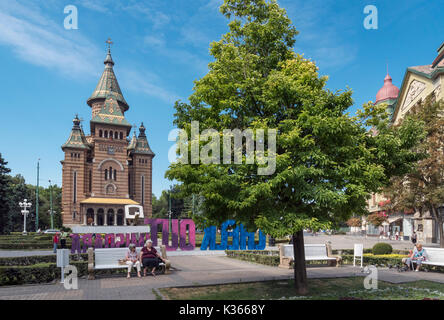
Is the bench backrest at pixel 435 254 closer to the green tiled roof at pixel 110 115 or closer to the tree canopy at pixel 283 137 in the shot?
the tree canopy at pixel 283 137

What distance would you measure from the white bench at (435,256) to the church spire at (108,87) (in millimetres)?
66130

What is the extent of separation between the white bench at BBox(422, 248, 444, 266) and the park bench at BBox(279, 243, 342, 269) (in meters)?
3.73

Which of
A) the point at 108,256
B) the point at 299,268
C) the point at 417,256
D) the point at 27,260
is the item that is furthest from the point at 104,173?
the point at 299,268

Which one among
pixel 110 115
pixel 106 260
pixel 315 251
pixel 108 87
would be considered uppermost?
pixel 108 87

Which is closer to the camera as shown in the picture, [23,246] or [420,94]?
[23,246]

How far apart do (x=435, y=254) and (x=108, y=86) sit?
227 feet

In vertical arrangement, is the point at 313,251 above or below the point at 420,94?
below

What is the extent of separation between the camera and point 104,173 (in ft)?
212

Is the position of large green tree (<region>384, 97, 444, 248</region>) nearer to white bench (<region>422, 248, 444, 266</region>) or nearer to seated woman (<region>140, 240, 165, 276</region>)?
white bench (<region>422, 248, 444, 266</region>)

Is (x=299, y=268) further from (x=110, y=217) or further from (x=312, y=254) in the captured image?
(x=110, y=217)

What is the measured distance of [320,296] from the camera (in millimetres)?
10141

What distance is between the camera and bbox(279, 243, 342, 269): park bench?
16500 mm

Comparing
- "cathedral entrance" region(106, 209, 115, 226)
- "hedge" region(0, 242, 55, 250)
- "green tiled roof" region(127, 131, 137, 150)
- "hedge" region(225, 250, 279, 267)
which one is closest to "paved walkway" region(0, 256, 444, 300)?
"hedge" region(225, 250, 279, 267)

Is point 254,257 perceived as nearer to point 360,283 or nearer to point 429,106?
point 360,283
